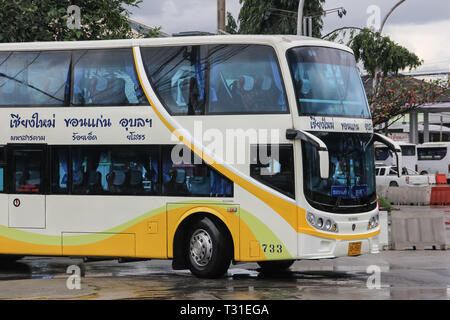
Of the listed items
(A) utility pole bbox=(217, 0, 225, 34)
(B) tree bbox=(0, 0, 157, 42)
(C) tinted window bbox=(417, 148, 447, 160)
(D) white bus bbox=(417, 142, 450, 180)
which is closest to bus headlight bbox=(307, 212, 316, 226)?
(B) tree bbox=(0, 0, 157, 42)

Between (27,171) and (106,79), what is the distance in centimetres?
216

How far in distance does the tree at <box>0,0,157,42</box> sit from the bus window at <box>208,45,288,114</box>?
7.62 meters

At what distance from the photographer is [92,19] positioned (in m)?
22.5

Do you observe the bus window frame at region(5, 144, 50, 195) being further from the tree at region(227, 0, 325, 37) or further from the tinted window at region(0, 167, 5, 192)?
the tree at region(227, 0, 325, 37)

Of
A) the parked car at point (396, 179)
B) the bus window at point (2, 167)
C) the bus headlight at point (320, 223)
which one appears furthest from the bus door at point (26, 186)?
the parked car at point (396, 179)

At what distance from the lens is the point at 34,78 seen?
16047mm

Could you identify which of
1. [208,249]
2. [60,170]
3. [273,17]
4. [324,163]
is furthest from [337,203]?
[273,17]

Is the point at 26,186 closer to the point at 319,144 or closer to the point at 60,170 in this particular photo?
the point at 60,170

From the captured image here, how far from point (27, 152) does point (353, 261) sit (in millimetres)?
6623

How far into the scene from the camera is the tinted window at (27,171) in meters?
15.9

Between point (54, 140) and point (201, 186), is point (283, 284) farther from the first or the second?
point (54, 140)

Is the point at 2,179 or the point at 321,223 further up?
the point at 2,179
